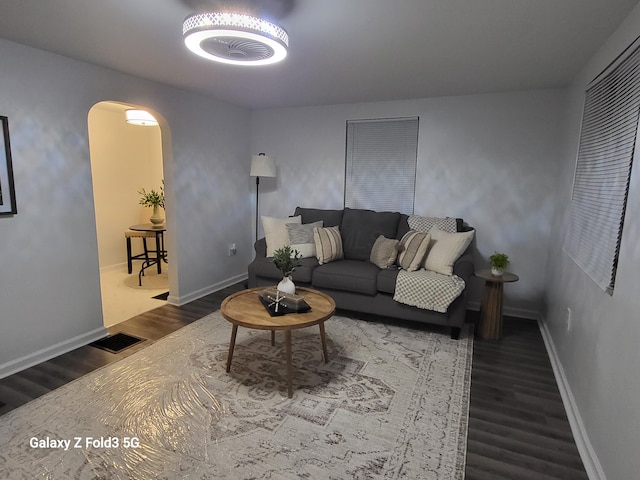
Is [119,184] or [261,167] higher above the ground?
[261,167]

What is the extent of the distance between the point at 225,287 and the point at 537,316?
3.46 metres

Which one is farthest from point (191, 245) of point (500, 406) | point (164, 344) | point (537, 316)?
point (537, 316)

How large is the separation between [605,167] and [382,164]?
231 centimetres

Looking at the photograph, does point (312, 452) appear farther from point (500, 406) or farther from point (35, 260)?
point (35, 260)

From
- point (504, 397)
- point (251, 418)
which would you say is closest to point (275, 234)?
point (251, 418)

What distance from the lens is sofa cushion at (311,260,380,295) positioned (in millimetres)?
3293

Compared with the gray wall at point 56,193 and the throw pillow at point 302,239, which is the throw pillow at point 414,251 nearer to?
the throw pillow at point 302,239

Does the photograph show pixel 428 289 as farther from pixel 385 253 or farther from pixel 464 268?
pixel 385 253

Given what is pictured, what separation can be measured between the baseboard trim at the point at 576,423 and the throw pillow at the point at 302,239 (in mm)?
2272

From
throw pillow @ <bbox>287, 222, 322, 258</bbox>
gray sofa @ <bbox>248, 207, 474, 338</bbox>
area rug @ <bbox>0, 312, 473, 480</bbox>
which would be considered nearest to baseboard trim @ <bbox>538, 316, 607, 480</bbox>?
area rug @ <bbox>0, 312, 473, 480</bbox>

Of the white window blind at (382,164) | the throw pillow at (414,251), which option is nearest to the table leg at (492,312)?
the throw pillow at (414,251)

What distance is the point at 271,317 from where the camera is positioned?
7.48ft

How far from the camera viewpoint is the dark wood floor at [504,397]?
174 centimetres

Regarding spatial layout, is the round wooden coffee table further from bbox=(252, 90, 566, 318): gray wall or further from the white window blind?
bbox=(252, 90, 566, 318): gray wall
